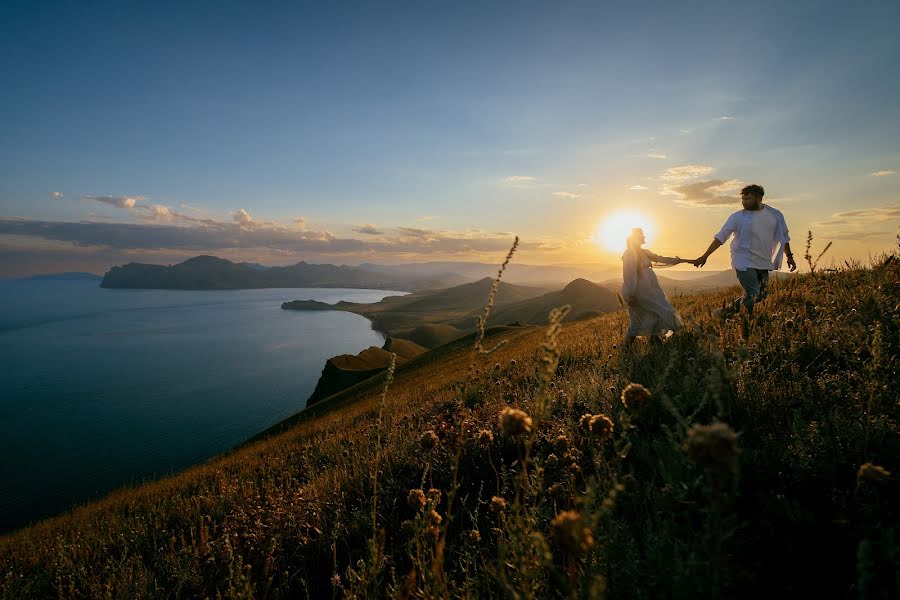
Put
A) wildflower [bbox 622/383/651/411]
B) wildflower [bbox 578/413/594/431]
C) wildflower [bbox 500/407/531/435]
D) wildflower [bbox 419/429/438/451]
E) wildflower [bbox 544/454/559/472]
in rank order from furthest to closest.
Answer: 1. wildflower [bbox 544/454/559/472]
2. wildflower [bbox 419/429/438/451]
3. wildflower [bbox 578/413/594/431]
4. wildflower [bbox 622/383/651/411]
5. wildflower [bbox 500/407/531/435]

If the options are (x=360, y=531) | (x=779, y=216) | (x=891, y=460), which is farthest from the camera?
(x=779, y=216)

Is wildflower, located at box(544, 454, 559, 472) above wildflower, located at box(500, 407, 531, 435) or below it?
below

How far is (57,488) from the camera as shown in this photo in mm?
50781

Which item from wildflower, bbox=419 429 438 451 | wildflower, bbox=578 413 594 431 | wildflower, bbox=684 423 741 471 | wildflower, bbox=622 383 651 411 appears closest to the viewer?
wildflower, bbox=684 423 741 471

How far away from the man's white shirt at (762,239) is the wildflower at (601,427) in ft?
27.5

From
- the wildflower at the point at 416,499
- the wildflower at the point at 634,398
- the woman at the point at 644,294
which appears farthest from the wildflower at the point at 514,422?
the woman at the point at 644,294

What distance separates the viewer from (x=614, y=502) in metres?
1.59

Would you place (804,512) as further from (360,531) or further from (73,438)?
(73,438)

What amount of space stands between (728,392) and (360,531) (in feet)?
12.4

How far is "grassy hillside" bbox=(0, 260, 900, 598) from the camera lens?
5.84 ft

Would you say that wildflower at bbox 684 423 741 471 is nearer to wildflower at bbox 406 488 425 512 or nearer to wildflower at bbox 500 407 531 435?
wildflower at bbox 500 407 531 435

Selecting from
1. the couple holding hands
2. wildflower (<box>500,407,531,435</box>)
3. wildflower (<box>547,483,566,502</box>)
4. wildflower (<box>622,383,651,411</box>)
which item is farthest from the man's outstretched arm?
wildflower (<box>500,407,531,435</box>)

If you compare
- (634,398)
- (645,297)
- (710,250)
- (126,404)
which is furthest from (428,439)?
(126,404)

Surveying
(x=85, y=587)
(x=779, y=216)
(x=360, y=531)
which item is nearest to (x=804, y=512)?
(x=360, y=531)
